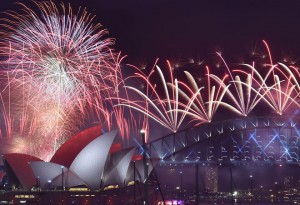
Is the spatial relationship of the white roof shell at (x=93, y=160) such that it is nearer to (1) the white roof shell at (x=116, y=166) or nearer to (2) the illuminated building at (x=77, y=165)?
(2) the illuminated building at (x=77, y=165)

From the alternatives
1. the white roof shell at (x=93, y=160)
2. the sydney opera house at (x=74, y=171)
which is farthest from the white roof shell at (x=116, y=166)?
the white roof shell at (x=93, y=160)

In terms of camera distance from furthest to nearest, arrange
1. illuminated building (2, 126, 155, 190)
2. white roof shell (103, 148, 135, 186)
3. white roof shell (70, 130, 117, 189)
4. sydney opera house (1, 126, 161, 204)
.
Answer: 1. white roof shell (103, 148, 135, 186)
2. sydney opera house (1, 126, 161, 204)
3. illuminated building (2, 126, 155, 190)
4. white roof shell (70, 130, 117, 189)

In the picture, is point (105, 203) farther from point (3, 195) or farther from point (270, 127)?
point (270, 127)

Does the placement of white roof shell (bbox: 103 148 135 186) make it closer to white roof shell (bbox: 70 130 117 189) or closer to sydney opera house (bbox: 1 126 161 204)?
sydney opera house (bbox: 1 126 161 204)

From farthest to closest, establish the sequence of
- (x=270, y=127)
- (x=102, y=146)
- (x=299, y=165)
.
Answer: (x=299, y=165)
(x=270, y=127)
(x=102, y=146)

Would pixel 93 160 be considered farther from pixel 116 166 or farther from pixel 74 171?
pixel 116 166

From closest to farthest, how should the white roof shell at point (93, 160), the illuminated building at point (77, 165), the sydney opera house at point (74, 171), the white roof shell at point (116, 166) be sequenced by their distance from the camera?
the white roof shell at point (93, 160), the illuminated building at point (77, 165), the sydney opera house at point (74, 171), the white roof shell at point (116, 166)

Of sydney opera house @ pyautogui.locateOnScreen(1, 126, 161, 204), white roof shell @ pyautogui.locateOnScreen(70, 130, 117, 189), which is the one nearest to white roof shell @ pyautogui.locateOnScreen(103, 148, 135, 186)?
sydney opera house @ pyautogui.locateOnScreen(1, 126, 161, 204)

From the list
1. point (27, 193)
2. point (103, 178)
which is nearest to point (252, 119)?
point (103, 178)
